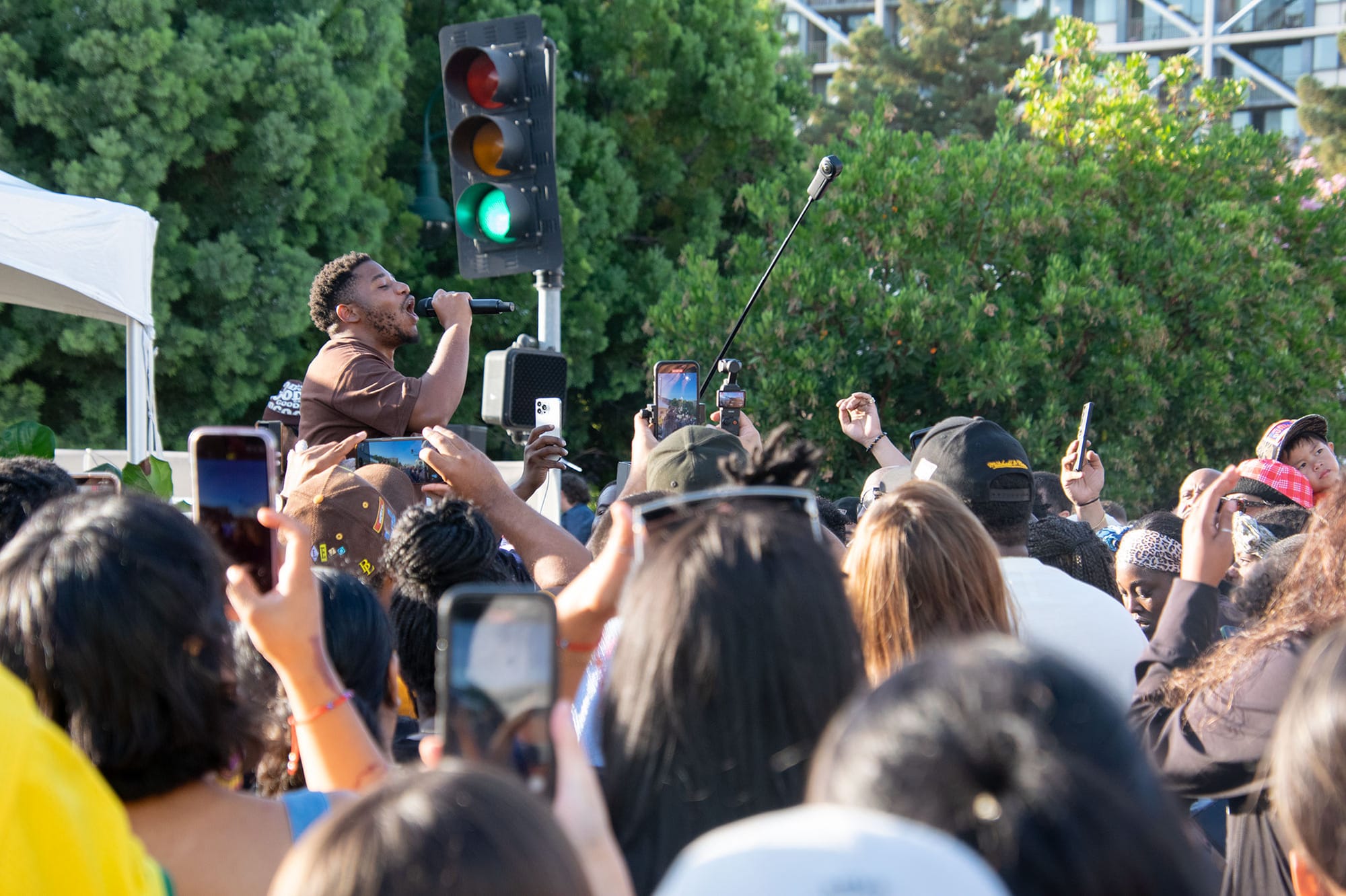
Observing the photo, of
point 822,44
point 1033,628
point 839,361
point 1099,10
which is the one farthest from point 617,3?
point 1099,10

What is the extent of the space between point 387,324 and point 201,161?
25.7ft

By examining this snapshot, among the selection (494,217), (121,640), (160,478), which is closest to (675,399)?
(494,217)

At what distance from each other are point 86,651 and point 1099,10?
47198mm

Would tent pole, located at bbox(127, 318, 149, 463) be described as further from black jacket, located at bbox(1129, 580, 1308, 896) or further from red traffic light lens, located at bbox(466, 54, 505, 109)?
black jacket, located at bbox(1129, 580, 1308, 896)

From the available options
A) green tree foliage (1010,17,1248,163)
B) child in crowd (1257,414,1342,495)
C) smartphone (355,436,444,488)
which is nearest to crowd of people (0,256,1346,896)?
smartphone (355,436,444,488)

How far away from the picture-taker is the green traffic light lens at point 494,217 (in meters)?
5.03

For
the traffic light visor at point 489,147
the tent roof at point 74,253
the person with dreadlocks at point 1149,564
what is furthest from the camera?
the tent roof at point 74,253

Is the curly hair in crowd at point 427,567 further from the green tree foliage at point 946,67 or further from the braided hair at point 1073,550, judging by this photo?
the green tree foliage at point 946,67

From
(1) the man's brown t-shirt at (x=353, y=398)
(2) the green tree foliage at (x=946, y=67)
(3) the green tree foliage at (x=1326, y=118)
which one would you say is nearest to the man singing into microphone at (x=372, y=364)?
(1) the man's brown t-shirt at (x=353, y=398)

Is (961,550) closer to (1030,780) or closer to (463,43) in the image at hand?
(1030,780)

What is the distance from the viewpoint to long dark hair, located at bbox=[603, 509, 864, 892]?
4.54ft

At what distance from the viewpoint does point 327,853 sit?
90 cm

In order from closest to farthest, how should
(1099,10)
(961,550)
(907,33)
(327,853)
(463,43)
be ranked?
(327,853) < (961,550) < (463,43) < (907,33) < (1099,10)

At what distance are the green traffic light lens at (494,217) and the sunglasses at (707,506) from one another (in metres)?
3.40
